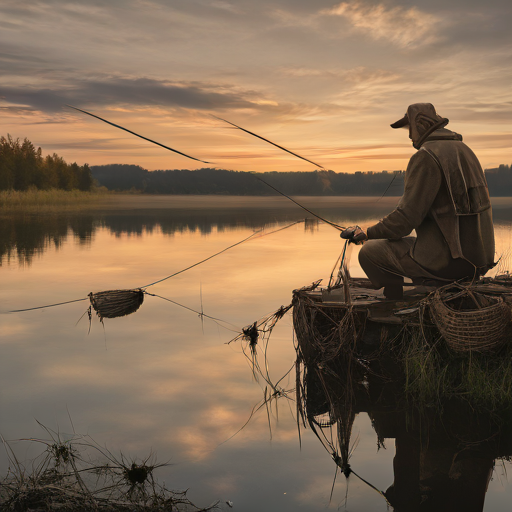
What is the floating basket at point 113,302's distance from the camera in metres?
6.26

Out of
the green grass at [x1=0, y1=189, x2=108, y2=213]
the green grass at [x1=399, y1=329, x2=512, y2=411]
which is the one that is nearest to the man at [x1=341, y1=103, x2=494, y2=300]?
the green grass at [x1=399, y1=329, x2=512, y2=411]

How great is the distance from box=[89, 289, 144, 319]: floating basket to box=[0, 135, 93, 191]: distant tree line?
70235 mm

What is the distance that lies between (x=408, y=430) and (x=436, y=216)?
1874 millimetres

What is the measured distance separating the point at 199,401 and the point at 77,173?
317 ft

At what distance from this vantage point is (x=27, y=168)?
242ft

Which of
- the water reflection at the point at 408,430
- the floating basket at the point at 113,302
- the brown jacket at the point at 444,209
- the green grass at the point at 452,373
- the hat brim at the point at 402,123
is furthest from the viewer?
the floating basket at the point at 113,302

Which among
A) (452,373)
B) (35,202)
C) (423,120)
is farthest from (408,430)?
(35,202)

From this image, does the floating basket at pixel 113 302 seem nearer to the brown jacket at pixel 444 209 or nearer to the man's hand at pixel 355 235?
the man's hand at pixel 355 235

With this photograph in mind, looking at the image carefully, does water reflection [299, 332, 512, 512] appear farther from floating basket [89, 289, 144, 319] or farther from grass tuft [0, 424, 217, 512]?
floating basket [89, 289, 144, 319]

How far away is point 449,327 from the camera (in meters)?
4.77

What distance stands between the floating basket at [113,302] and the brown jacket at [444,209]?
105 inches

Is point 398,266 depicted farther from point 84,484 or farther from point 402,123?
point 84,484

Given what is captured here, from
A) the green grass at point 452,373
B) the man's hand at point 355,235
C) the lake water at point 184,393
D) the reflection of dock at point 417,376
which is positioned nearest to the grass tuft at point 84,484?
the lake water at point 184,393

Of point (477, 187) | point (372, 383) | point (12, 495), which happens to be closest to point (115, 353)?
point (372, 383)
